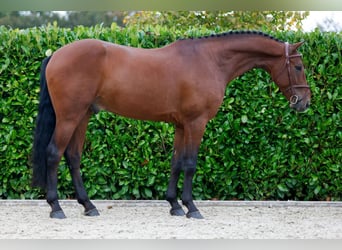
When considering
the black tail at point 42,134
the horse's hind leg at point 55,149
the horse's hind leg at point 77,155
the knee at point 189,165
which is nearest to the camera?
the horse's hind leg at point 55,149

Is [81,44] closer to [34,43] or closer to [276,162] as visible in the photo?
[34,43]

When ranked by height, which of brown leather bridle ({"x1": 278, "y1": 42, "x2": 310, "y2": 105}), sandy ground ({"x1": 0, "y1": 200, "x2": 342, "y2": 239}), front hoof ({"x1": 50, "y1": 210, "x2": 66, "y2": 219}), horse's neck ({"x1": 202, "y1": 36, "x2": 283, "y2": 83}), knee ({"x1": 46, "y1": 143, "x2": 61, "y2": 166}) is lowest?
sandy ground ({"x1": 0, "y1": 200, "x2": 342, "y2": 239})

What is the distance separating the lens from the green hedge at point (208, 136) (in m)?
5.80

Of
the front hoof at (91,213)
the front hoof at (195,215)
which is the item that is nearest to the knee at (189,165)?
the front hoof at (195,215)

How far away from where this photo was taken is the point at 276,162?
6.06m

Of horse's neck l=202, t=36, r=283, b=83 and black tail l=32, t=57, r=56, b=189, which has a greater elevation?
horse's neck l=202, t=36, r=283, b=83

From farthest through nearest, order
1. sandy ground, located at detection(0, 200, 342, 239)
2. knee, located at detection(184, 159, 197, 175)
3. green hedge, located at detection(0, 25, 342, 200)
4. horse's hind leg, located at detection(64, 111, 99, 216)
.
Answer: green hedge, located at detection(0, 25, 342, 200) < horse's hind leg, located at detection(64, 111, 99, 216) < knee, located at detection(184, 159, 197, 175) < sandy ground, located at detection(0, 200, 342, 239)

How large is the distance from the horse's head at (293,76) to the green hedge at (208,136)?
104 centimetres

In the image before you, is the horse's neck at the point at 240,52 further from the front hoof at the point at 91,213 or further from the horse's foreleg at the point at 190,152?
the front hoof at the point at 91,213

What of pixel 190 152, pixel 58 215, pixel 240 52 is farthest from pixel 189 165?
pixel 58 215

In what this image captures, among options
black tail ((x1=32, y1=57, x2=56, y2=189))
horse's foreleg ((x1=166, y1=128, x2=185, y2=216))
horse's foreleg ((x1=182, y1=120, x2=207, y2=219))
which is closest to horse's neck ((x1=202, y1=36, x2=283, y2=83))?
horse's foreleg ((x1=182, y1=120, x2=207, y2=219))

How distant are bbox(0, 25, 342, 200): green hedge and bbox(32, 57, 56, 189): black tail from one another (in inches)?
45.7

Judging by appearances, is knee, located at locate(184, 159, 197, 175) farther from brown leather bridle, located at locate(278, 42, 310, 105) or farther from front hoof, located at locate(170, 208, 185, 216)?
brown leather bridle, located at locate(278, 42, 310, 105)

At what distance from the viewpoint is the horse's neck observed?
4871mm
